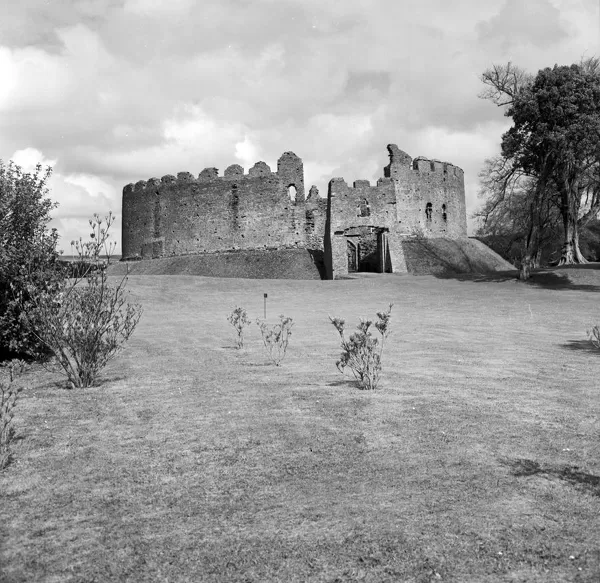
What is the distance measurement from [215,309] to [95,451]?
18.6 m

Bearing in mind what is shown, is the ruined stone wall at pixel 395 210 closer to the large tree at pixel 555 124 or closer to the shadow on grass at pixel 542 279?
the shadow on grass at pixel 542 279

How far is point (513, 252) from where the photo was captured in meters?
64.1

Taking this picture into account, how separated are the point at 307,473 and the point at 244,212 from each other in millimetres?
43125

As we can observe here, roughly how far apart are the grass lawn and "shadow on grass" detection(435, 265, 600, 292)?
19.7 m

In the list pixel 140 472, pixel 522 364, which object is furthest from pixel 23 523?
pixel 522 364

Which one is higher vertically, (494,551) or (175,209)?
(175,209)

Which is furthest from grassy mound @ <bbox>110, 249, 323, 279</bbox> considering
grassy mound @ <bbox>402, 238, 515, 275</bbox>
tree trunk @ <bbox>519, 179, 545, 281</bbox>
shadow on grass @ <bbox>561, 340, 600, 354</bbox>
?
shadow on grass @ <bbox>561, 340, 600, 354</bbox>

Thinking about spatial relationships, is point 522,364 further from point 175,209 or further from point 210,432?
point 175,209

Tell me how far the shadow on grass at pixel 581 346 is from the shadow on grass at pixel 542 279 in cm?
1576

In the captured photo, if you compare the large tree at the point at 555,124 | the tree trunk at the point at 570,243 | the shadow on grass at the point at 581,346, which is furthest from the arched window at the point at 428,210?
the shadow on grass at the point at 581,346

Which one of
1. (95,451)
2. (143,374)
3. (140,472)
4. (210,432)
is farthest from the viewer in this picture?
(143,374)

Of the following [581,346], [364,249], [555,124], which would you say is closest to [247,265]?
[364,249]

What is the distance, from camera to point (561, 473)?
6562mm

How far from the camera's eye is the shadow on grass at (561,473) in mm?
6227
